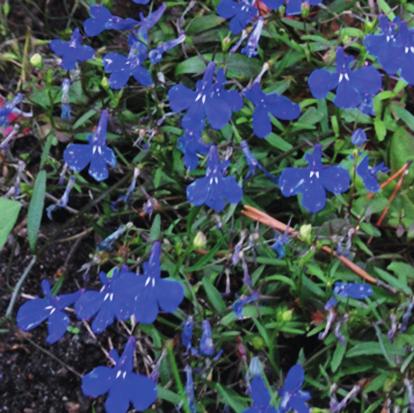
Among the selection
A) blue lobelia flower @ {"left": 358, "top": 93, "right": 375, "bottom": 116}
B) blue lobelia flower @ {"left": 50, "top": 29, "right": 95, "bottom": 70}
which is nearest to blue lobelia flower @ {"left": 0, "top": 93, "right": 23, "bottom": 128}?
blue lobelia flower @ {"left": 50, "top": 29, "right": 95, "bottom": 70}

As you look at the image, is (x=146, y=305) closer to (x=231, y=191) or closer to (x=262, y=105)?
(x=231, y=191)

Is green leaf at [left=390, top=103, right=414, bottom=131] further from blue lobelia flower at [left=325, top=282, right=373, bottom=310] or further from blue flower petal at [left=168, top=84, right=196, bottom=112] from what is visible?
blue flower petal at [left=168, top=84, right=196, bottom=112]

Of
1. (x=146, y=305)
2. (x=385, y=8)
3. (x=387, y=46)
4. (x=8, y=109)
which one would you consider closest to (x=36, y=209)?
(x=8, y=109)

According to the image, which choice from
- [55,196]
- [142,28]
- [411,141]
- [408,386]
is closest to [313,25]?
[411,141]

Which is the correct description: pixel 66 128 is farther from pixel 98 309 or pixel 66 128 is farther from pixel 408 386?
pixel 408 386

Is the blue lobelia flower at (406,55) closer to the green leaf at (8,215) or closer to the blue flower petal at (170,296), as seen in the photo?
the blue flower petal at (170,296)

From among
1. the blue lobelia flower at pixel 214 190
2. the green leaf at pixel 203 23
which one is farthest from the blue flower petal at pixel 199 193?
the green leaf at pixel 203 23
